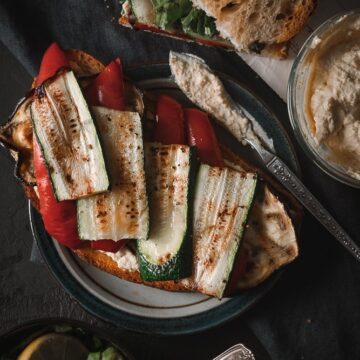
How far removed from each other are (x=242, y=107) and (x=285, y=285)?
754 millimetres

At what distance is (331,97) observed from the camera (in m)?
2.29

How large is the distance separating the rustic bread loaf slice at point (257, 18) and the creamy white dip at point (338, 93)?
14 cm

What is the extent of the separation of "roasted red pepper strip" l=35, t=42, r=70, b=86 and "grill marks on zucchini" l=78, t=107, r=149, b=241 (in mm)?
272

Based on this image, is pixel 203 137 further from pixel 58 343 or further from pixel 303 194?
pixel 58 343

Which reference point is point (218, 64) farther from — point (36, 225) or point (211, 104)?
point (36, 225)

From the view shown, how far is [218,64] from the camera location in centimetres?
258

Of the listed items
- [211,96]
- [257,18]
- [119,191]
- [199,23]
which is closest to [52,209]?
[119,191]

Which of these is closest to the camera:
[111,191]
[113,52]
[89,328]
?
[111,191]

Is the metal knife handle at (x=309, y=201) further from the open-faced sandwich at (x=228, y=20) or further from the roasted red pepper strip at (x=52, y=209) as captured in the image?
the roasted red pepper strip at (x=52, y=209)

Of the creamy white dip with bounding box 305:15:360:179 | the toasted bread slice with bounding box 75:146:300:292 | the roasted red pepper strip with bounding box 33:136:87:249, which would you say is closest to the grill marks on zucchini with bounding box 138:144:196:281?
the toasted bread slice with bounding box 75:146:300:292

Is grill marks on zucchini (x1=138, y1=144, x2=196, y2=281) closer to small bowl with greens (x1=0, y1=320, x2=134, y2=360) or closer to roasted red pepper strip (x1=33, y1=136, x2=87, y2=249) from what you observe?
roasted red pepper strip (x1=33, y1=136, x2=87, y2=249)

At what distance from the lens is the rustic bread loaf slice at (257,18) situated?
2342mm

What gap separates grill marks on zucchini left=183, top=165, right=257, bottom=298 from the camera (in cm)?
226

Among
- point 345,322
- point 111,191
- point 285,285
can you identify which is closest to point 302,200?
point 285,285
